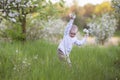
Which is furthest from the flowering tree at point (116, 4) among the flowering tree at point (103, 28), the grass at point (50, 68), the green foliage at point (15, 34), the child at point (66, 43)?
the flowering tree at point (103, 28)

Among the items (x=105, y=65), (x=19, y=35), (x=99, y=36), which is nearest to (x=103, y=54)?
(x=105, y=65)

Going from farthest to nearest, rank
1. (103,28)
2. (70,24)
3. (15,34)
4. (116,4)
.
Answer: (103,28)
(15,34)
(116,4)
(70,24)

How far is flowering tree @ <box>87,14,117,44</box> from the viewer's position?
2541 cm

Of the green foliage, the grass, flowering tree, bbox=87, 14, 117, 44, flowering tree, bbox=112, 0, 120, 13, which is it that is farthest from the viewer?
flowering tree, bbox=87, 14, 117, 44

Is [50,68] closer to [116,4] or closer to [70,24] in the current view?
[70,24]

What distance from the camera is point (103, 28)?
83.3 ft

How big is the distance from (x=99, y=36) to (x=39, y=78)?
17.8 metres

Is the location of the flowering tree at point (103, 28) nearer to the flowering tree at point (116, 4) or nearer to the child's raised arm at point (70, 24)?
the flowering tree at point (116, 4)

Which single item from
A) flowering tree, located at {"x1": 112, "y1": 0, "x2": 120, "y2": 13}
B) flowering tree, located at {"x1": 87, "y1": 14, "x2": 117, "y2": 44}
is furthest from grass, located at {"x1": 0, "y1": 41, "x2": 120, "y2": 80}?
flowering tree, located at {"x1": 87, "y1": 14, "x2": 117, "y2": 44}

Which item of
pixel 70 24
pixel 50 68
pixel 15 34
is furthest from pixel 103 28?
pixel 50 68

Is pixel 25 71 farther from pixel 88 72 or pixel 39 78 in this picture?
pixel 88 72

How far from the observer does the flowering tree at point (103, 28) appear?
25.4 meters

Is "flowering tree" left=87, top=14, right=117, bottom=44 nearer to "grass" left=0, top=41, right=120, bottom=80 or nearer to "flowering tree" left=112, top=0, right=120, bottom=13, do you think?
"flowering tree" left=112, top=0, right=120, bottom=13

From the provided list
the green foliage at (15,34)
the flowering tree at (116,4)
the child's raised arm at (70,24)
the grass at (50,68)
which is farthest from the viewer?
the green foliage at (15,34)
